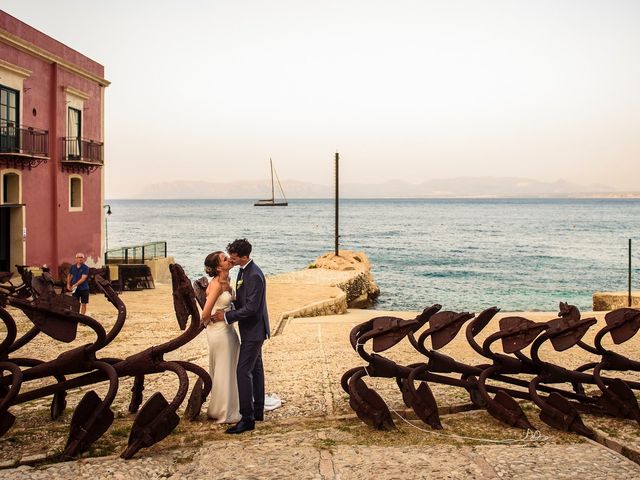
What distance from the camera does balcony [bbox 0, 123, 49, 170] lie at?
17.3 metres

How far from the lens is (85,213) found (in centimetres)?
2159

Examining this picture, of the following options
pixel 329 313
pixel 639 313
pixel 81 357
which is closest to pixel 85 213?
pixel 329 313

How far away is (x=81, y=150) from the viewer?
2072cm

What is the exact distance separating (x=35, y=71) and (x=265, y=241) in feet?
207

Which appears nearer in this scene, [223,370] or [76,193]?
[223,370]

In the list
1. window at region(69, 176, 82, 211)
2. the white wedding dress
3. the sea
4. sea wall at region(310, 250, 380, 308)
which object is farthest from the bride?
the sea

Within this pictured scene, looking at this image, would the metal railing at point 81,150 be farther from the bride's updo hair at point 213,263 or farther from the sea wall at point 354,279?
the bride's updo hair at point 213,263

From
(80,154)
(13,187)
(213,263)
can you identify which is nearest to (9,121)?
(13,187)

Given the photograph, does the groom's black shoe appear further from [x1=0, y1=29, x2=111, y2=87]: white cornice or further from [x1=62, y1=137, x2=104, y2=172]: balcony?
[x1=62, y1=137, x2=104, y2=172]: balcony

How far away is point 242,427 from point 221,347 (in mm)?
762

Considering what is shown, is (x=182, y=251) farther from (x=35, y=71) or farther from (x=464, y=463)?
(x=464, y=463)

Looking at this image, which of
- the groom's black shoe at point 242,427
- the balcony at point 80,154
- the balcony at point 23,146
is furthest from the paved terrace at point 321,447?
the balcony at point 80,154

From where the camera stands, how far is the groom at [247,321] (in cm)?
574

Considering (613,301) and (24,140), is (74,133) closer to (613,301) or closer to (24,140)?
(24,140)
